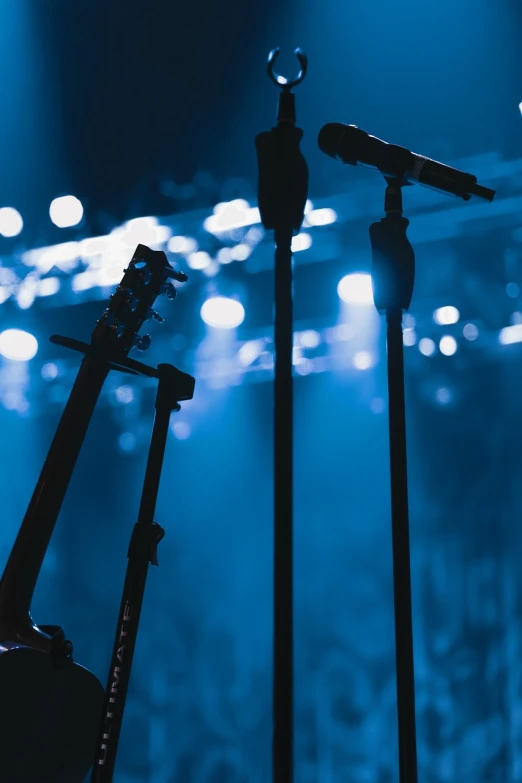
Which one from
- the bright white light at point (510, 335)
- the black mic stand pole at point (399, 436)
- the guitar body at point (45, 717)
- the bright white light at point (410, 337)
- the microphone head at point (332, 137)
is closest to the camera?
the black mic stand pole at point (399, 436)

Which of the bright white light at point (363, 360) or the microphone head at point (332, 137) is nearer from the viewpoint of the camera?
the microphone head at point (332, 137)

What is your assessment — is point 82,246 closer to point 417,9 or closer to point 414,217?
point 414,217

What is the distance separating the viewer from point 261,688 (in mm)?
2629

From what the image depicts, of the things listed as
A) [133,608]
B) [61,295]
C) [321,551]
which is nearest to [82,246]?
[61,295]

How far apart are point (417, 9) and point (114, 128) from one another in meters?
1.18

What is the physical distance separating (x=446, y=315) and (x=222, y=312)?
0.81m

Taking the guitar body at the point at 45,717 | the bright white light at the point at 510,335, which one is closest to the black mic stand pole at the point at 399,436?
the guitar body at the point at 45,717

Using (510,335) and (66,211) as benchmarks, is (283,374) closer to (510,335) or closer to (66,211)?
(510,335)

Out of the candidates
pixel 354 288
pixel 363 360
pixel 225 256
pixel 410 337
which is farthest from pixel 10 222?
pixel 410 337

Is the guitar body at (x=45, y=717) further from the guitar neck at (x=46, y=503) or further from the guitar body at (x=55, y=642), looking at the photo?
the guitar neck at (x=46, y=503)

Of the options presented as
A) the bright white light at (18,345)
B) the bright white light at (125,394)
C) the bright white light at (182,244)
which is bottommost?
the bright white light at (125,394)

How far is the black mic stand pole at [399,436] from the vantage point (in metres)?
1.04

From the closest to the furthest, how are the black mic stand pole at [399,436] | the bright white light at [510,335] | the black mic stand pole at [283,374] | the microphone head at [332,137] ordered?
the black mic stand pole at [283,374] < the black mic stand pole at [399,436] < the microphone head at [332,137] < the bright white light at [510,335]

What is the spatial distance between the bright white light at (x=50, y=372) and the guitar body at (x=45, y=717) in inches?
70.4
